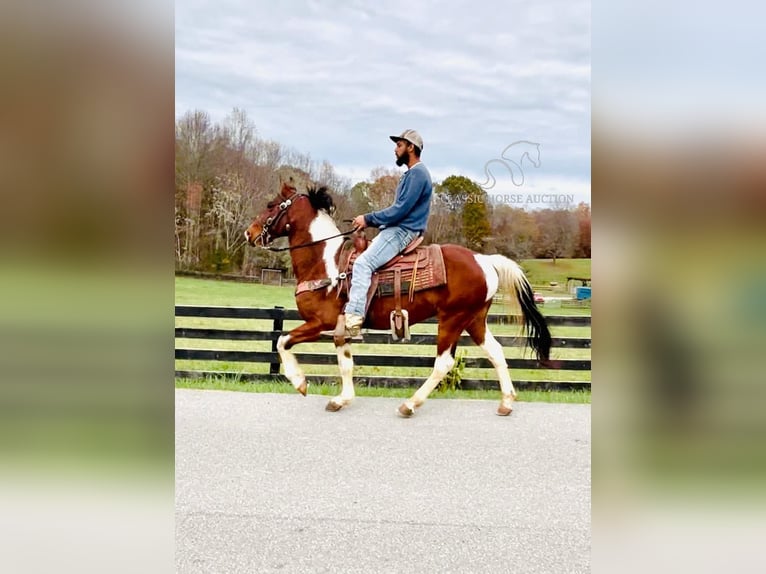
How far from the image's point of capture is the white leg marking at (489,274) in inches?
177

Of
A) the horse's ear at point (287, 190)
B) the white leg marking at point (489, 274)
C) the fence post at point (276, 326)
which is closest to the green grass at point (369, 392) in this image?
the fence post at point (276, 326)

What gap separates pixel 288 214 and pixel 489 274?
5.79 feet

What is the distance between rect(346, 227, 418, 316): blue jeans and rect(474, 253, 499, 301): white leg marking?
0.60 meters

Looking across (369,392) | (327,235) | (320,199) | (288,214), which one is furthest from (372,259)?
(369,392)

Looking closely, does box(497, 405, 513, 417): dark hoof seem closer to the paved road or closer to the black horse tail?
the paved road
